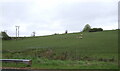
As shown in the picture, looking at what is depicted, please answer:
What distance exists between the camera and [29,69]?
13.3 meters

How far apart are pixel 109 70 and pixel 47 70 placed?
3.55m

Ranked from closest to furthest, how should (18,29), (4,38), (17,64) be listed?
(17,64), (4,38), (18,29)

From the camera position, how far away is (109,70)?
1280 centimetres

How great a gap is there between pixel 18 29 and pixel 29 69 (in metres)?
79.8

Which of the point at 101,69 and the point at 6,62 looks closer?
the point at 101,69

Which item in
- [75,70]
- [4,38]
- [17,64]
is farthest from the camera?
[4,38]

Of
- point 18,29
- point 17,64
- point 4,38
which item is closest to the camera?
point 17,64

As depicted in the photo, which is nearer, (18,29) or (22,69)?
(22,69)

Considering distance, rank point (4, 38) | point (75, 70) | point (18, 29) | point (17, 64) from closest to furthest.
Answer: point (75, 70) < point (17, 64) < point (4, 38) < point (18, 29)

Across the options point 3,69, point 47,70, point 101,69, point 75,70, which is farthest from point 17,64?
point 101,69

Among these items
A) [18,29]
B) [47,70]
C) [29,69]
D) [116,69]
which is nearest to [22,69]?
[29,69]

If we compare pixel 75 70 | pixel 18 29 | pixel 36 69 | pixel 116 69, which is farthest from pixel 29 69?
pixel 18 29

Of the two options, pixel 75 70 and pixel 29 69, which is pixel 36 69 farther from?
pixel 75 70

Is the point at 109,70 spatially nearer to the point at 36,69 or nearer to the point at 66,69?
the point at 66,69
